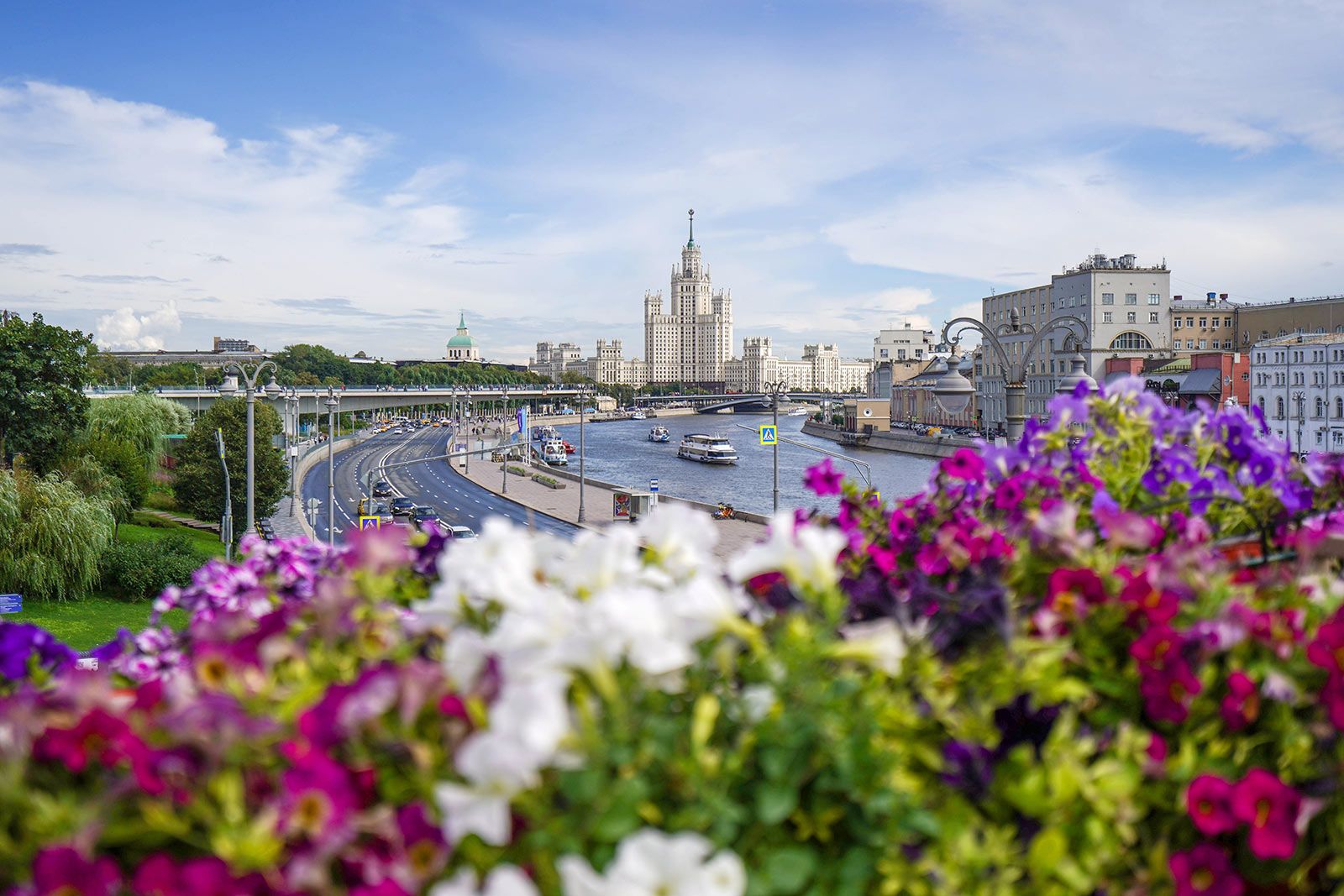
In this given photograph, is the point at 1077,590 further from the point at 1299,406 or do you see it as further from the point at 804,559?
the point at 1299,406

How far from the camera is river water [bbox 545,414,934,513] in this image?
50094mm

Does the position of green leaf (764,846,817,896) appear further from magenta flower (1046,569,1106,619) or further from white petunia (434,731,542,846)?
magenta flower (1046,569,1106,619)

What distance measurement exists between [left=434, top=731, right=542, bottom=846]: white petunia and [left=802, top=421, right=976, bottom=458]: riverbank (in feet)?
213

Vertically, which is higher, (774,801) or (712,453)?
(774,801)

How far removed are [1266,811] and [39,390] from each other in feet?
113

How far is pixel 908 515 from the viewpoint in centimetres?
273

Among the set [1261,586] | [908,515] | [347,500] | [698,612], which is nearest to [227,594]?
[698,612]

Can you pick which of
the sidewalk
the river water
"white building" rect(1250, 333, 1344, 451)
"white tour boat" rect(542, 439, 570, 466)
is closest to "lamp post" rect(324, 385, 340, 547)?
the sidewalk

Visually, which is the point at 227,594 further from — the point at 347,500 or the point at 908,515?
the point at 347,500

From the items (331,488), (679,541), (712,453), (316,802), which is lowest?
(712,453)

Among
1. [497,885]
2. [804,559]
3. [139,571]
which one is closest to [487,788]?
[497,885]

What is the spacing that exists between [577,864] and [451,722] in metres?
0.27

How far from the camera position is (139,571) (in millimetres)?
22844

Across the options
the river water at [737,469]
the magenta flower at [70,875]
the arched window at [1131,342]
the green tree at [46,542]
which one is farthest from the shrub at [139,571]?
the arched window at [1131,342]
